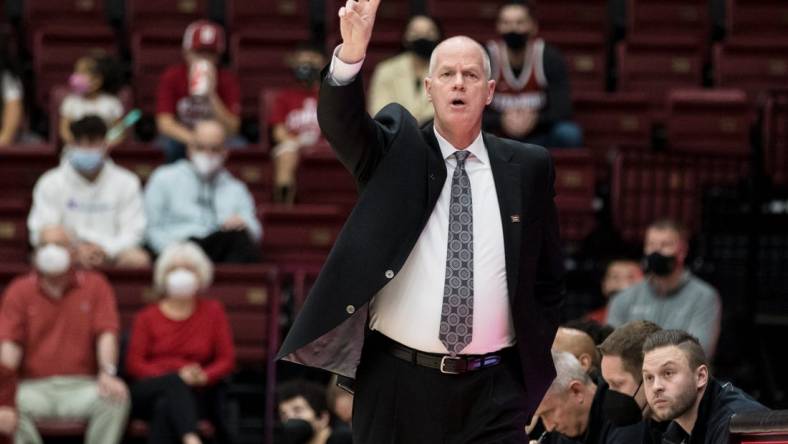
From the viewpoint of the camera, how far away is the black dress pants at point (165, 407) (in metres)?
8.66

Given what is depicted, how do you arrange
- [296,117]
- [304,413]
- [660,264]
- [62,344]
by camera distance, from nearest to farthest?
[304,413] → [660,264] → [62,344] → [296,117]

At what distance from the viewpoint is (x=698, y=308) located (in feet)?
28.2

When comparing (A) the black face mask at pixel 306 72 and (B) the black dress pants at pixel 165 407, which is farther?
(A) the black face mask at pixel 306 72

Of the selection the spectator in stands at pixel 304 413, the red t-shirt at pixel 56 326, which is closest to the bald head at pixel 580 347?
the spectator in stands at pixel 304 413

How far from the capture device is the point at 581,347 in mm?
6188

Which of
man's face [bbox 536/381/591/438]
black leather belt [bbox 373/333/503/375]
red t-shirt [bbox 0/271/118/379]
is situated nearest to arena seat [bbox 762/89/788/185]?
red t-shirt [bbox 0/271/118/379]

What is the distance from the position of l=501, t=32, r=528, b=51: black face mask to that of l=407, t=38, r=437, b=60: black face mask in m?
0.46

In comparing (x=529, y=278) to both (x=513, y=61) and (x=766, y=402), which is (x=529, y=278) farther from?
(x=513, y=61)

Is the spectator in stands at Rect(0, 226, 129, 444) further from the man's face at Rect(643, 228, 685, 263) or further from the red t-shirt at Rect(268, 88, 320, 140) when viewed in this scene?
the man's face at Rect(643, 228, 685, 263)

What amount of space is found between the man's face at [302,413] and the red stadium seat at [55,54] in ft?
14.4

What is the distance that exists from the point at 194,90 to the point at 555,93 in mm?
2407

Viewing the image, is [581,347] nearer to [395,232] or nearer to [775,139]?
[395,232]

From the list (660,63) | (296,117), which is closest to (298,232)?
(296,117)

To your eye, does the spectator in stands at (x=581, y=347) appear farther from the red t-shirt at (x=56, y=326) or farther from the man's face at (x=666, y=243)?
the red t-shirt at (x=56, y=326)
